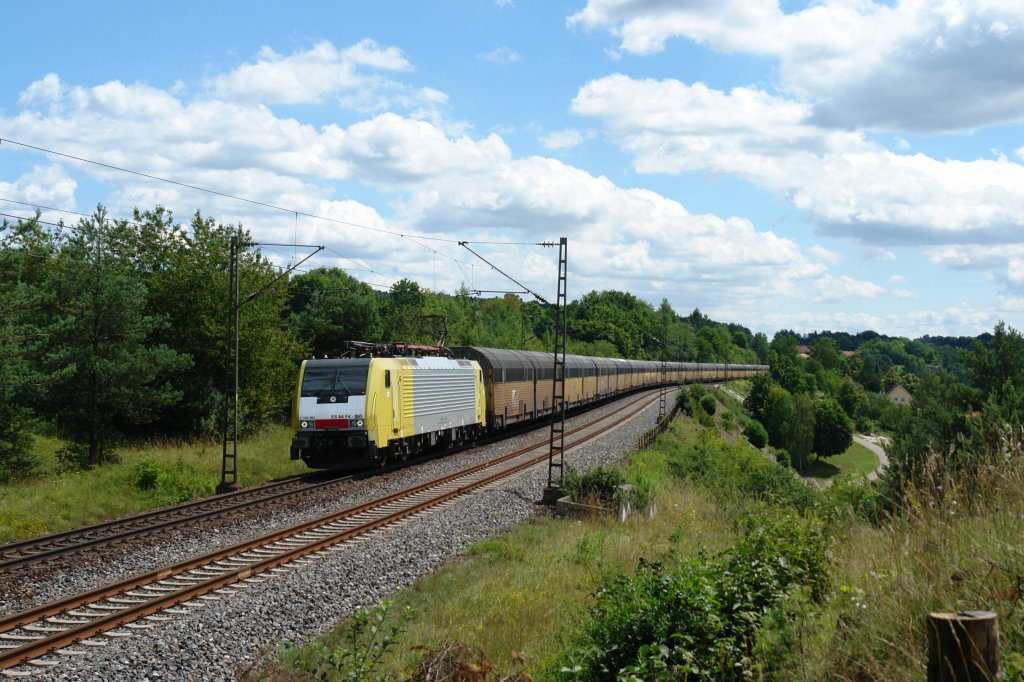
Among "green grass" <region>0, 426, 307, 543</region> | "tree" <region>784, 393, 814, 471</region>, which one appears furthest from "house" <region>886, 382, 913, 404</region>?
"green grass" <region>0, 426, 307, 543</region>

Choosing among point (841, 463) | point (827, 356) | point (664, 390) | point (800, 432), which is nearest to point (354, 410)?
point (664, 390)

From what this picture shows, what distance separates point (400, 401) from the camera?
24.0 metres

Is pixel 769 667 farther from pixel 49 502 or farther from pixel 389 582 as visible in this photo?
pixel 49 502

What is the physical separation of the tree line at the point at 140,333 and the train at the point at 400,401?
3.44 metres

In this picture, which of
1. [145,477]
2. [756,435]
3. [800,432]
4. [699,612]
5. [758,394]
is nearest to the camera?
[699,612]

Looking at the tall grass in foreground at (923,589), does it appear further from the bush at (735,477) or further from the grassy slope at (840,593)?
the bush at (735,477)

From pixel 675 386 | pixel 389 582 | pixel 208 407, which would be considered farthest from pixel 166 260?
pixel 675 386

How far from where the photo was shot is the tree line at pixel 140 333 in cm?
2466

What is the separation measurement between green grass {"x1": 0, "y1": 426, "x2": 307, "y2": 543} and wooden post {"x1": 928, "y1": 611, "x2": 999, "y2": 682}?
1503 cm

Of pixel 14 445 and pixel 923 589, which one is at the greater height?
pixel 923 589

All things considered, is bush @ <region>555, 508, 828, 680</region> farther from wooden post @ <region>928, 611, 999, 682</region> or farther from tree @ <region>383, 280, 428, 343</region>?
tree @ <region>383, 280, 428, 343</region>

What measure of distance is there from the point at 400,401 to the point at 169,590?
43.3ft

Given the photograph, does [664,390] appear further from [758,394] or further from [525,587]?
[758,394]

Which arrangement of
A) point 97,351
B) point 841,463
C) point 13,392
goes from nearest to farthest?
point 13,392 → point 97,351 → point 841,463
